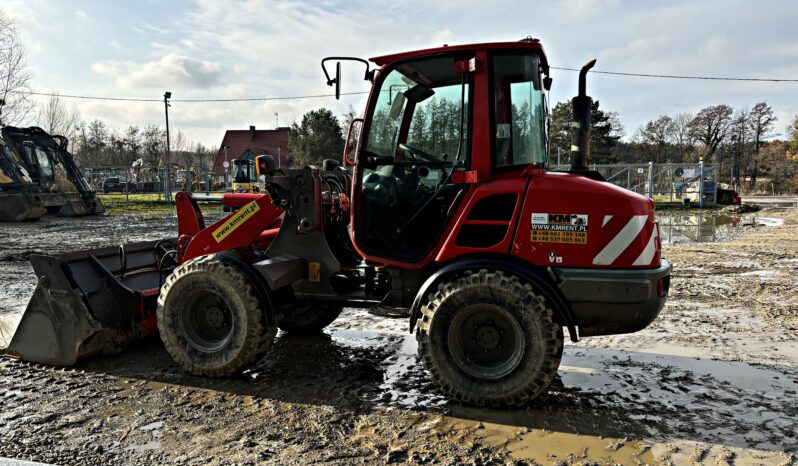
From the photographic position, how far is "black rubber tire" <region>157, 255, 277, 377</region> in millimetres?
4234

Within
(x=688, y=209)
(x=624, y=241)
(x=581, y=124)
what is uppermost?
(x=581, y=124)

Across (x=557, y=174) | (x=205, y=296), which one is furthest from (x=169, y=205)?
(x=557, y=174)

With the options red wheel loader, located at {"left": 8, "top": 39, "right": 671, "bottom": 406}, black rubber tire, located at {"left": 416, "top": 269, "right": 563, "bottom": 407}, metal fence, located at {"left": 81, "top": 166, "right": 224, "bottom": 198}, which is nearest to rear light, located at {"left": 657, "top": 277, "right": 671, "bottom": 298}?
red wheel loader, located at {"left": 8, "top": 39, "right": 671, "bottom": 406}

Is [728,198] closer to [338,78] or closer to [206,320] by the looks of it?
[338,78]

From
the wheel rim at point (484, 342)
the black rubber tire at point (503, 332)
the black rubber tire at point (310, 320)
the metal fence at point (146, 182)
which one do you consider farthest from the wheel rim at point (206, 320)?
the metal fence at point (146, 182)

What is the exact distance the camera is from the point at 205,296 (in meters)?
4.47

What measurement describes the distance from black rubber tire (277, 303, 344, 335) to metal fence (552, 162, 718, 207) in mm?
21114

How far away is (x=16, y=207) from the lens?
17438 millimetres

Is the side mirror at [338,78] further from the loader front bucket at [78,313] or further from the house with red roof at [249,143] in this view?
the house with red roof at [249,143]

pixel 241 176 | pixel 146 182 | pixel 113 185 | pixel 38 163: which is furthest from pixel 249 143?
pixel 38 163

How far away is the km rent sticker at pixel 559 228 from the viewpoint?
3607mm

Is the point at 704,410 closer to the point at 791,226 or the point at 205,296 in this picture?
the point at 205,296

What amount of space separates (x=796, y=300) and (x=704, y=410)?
4433mm

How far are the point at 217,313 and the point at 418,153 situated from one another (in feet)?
6.89
